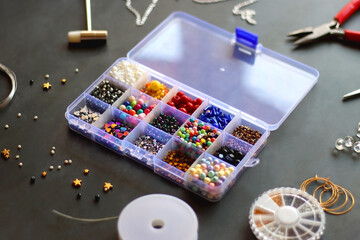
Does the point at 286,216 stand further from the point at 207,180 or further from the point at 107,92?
the point at 107,92

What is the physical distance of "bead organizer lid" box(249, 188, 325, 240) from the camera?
7.97ft

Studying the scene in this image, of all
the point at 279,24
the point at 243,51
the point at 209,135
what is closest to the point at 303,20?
the point at 279,24

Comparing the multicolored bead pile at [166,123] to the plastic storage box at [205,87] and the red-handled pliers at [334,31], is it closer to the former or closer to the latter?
the plastic storage box at [205,87]

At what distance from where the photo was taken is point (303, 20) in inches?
131

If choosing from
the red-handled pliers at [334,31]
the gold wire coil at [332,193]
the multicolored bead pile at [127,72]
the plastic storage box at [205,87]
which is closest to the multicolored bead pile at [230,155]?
the plastic storage box at [205,87]

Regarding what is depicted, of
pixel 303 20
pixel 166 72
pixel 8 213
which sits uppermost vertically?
pixel 303 20

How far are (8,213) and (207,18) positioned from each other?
57.4 inches

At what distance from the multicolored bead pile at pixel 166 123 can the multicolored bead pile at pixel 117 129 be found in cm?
12

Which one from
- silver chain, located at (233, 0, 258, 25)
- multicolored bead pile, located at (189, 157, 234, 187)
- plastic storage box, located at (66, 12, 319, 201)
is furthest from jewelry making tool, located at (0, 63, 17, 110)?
silver chain, located at (233, 0, 258, 25)

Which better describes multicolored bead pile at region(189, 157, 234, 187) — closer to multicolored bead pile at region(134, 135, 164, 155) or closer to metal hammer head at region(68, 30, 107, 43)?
multicolored bead pile at region(134, 135, 164, 155)

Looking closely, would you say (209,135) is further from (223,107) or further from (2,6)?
(2,6)

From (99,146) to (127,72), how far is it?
1.36 feet

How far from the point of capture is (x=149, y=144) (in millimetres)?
2787

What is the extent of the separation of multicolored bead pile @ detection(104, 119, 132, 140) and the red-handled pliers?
3.21 ft
